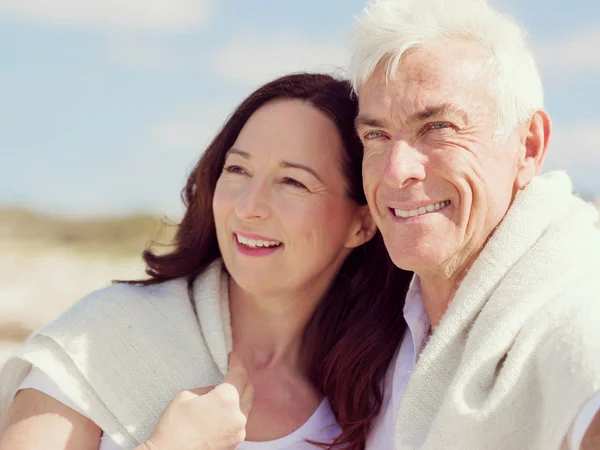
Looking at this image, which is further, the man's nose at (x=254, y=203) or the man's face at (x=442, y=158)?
the man's nose at (x=254, y=203)

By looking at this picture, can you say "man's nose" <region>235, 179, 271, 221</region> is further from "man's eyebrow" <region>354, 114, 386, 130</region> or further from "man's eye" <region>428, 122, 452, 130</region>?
"man's eye" <region>428, 122, 452, 130</region>

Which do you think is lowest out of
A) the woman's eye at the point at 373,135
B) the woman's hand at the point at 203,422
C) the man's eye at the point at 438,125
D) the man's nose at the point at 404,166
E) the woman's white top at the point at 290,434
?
the woman's white top at the point at 290,434

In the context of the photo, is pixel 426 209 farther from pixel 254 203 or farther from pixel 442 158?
pixel 254 203

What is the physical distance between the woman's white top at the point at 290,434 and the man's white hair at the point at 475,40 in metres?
1.27

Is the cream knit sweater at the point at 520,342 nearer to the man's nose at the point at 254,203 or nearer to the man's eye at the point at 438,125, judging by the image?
the man's eye at the point at 438,125

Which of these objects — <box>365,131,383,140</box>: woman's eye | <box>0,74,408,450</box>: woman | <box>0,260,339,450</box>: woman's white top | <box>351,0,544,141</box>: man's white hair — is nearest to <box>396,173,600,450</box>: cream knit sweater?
<box>351,0,544,141</box>: man's white hair

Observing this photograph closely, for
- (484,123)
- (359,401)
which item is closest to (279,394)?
(359,401)

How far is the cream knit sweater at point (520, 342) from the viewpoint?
92.7 inches

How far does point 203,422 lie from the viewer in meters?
2.91

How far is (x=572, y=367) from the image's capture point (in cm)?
230

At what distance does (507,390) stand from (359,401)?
874mm

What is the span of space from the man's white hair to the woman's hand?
4.02ft

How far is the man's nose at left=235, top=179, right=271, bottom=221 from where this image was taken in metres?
3.23

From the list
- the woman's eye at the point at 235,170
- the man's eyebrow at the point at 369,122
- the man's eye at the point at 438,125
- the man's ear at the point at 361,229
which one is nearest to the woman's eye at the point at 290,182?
the woman's eye at the point at 235,170
